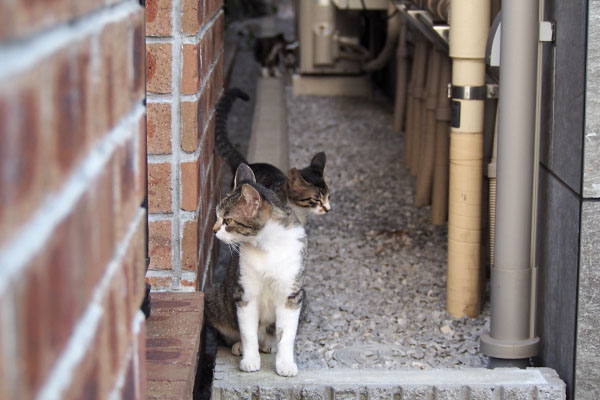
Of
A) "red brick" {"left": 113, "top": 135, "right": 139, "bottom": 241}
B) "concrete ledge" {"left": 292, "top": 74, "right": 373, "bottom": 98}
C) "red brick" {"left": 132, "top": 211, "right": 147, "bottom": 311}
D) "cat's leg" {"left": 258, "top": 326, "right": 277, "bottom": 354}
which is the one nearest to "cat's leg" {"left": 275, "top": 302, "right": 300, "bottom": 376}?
"cat's leg" {"left": 258, "top": 326, "right": 277, "bottom": 354}

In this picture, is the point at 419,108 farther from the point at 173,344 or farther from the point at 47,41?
the point at 47,41

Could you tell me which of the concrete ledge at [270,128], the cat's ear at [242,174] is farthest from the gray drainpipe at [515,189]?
the concrete ledge at [270,128]

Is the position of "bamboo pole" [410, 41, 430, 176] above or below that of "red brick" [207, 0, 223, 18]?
below

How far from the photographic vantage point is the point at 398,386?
240 centimetres

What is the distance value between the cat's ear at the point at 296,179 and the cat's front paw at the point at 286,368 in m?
1.37

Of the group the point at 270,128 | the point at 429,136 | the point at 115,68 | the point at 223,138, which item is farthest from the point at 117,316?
the point at 270,128

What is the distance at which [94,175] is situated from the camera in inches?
30.7

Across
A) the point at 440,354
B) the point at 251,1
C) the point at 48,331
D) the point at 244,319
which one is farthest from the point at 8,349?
the point at 251,1

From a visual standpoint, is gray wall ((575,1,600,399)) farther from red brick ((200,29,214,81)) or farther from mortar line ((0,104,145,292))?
mortar line ((0,104,145,292))

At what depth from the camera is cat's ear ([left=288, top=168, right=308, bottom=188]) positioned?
3.81m

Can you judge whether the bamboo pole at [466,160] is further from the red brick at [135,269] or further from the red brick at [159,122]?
the red brick at [135,269]

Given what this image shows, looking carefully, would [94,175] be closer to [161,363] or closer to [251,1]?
[161,363]

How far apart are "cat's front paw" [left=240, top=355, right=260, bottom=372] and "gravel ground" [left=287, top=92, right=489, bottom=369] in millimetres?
299

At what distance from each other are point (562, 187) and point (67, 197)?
6.80 feet
